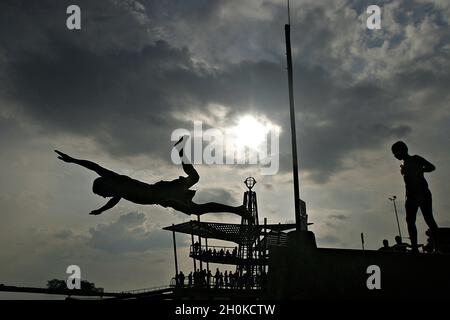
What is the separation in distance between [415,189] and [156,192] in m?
8.26

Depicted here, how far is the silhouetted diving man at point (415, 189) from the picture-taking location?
27.2 feet

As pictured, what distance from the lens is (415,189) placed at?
8344mm

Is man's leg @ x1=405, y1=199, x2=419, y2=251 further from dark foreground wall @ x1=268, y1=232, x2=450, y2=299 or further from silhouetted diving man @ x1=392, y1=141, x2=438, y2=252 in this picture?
dark foreground wall @ x1=268, y1=232, x2=450, y2=299

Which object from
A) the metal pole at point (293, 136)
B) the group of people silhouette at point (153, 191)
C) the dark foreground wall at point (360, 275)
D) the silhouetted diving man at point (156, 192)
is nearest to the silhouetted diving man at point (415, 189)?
the dark foreground wall at point (360, 275)

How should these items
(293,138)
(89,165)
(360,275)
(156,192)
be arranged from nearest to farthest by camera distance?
(360,275) → (293,138) → (89,165) → (156,192)

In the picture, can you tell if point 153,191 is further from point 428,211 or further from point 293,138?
point 428,211

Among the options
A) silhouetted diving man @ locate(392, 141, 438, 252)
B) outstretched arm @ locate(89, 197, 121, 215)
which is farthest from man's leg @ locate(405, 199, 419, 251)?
outstretched arm @ locate(89, 197, 121, 215)

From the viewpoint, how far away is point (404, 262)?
712 centimetres

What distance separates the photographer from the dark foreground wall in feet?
22.9

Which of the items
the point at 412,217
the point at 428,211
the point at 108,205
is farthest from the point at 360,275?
the point at 108,205
